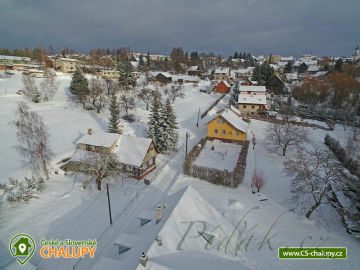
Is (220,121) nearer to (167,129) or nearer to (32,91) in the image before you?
(167,129)

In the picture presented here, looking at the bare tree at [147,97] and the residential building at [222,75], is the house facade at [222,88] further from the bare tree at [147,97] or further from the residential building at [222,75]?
the bare tree at [147,97]

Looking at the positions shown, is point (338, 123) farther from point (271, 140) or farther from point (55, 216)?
point (55, 216)

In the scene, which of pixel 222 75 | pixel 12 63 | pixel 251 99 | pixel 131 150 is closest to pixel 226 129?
pixel 131 150

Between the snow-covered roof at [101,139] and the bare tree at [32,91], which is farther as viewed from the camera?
the bare tree at [32,91]

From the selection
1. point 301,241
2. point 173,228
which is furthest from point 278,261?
point 173,228

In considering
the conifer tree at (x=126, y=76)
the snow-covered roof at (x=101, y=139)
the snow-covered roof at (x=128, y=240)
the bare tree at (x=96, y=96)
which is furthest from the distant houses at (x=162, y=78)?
the snow-covered roof at (x=128, y=240)
